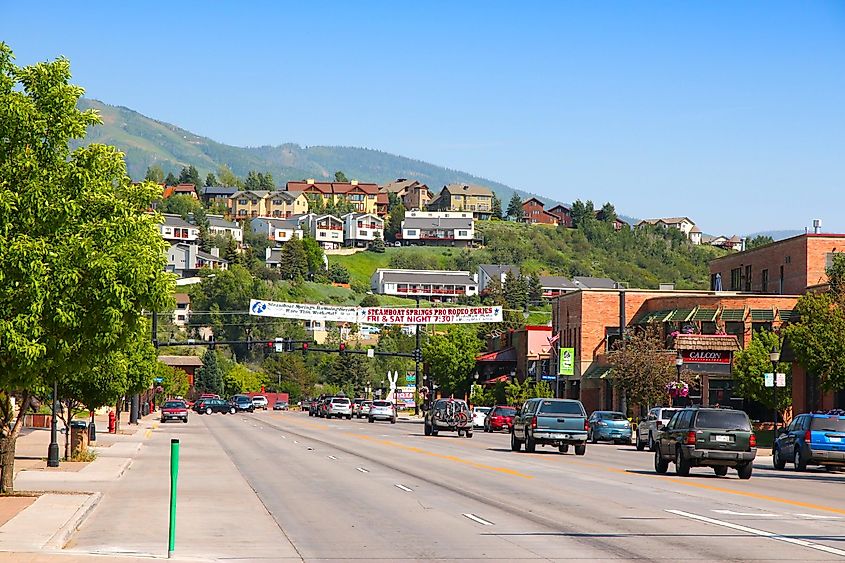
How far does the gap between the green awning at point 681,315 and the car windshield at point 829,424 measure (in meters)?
43.4

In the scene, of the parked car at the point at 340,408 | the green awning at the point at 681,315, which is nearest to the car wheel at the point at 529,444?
the green awning at the point at 681,315

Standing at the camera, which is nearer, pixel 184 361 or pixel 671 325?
pixel 671 325

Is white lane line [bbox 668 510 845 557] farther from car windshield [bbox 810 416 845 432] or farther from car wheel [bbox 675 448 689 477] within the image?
car windshield [bbox 810 416 845 432]

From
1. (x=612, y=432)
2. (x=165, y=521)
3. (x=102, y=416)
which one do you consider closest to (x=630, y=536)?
(x=165, y=521)

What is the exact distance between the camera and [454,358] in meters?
121

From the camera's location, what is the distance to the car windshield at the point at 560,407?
45125 millimetres

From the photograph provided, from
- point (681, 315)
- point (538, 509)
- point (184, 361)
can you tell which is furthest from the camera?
point (184, 361)

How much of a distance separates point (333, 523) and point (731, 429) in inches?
582

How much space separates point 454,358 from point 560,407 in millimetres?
76010

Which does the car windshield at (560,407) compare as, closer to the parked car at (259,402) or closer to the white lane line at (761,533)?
the white lane line at (761,533)

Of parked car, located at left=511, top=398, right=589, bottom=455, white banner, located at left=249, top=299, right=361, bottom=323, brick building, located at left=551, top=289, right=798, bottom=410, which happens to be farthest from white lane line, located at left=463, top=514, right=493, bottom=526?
white banner, located at left=249, top=299, right=361, bottom=323

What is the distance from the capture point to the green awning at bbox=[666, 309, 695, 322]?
82000mm

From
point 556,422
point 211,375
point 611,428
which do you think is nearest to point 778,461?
point 556,422

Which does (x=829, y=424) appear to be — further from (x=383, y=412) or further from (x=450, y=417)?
(x=383, y=412)
